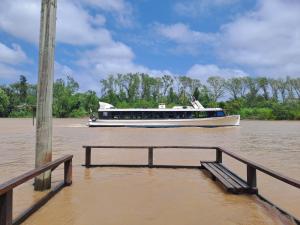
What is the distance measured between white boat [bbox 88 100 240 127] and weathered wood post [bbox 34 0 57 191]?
136 ft

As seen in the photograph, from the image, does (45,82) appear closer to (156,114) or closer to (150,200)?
(150,200)

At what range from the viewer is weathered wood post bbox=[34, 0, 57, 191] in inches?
278

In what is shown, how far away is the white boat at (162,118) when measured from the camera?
1922 inches

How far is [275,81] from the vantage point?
333 ft

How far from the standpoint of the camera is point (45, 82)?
23.2 ft

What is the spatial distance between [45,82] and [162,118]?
42275mm

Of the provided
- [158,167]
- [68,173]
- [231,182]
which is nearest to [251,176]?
[231,182]

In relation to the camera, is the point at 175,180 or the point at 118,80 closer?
the point at 175,180

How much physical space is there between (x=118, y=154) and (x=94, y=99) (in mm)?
82601

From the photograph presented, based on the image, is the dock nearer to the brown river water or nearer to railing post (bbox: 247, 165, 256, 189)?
railing post (bbox: 247, 165, 256, 189)

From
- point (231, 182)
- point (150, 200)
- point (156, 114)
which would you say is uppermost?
point (156, 114)

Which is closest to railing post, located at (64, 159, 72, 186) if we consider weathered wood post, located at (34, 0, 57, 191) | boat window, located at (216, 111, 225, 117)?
weathered wood post, located at (34, 0, 57, 191)

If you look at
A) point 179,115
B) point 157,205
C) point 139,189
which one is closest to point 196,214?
point 157,205

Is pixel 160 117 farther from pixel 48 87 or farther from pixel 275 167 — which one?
pixel 48 87
